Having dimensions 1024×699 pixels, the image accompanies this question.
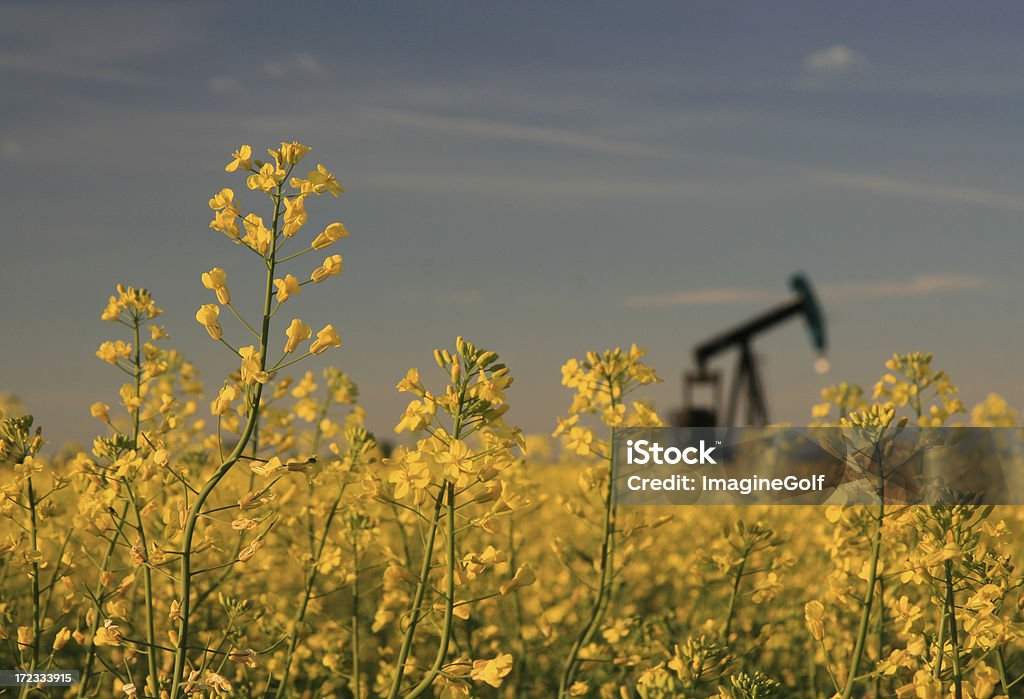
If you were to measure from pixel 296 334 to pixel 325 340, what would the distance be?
8cm

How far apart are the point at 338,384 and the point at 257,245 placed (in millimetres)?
2440

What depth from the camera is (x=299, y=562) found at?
170 inches

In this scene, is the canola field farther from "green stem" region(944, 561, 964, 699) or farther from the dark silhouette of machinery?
the dark silhouette of machinery

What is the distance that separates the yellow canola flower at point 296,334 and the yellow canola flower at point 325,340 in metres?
0.03

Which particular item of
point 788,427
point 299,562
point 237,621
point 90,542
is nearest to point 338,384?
point 299,562

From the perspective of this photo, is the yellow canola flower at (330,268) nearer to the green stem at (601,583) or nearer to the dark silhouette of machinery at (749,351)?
the green stem at (601,583)

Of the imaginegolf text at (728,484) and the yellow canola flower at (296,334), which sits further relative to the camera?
the imaginegolf text at (728,484)

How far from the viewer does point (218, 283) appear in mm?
2627

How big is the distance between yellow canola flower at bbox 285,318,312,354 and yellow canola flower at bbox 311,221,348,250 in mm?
248

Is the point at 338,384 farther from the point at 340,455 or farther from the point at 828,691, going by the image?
the point at 828,691

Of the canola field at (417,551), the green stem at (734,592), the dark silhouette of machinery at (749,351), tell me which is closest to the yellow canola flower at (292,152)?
the canola field at (417,551)

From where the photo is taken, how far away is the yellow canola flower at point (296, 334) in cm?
255

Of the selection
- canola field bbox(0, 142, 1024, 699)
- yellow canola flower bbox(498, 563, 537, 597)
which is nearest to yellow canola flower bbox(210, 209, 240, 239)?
canola field bbox(0, 142, 1024, 699)

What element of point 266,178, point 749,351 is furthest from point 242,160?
point 749,351
